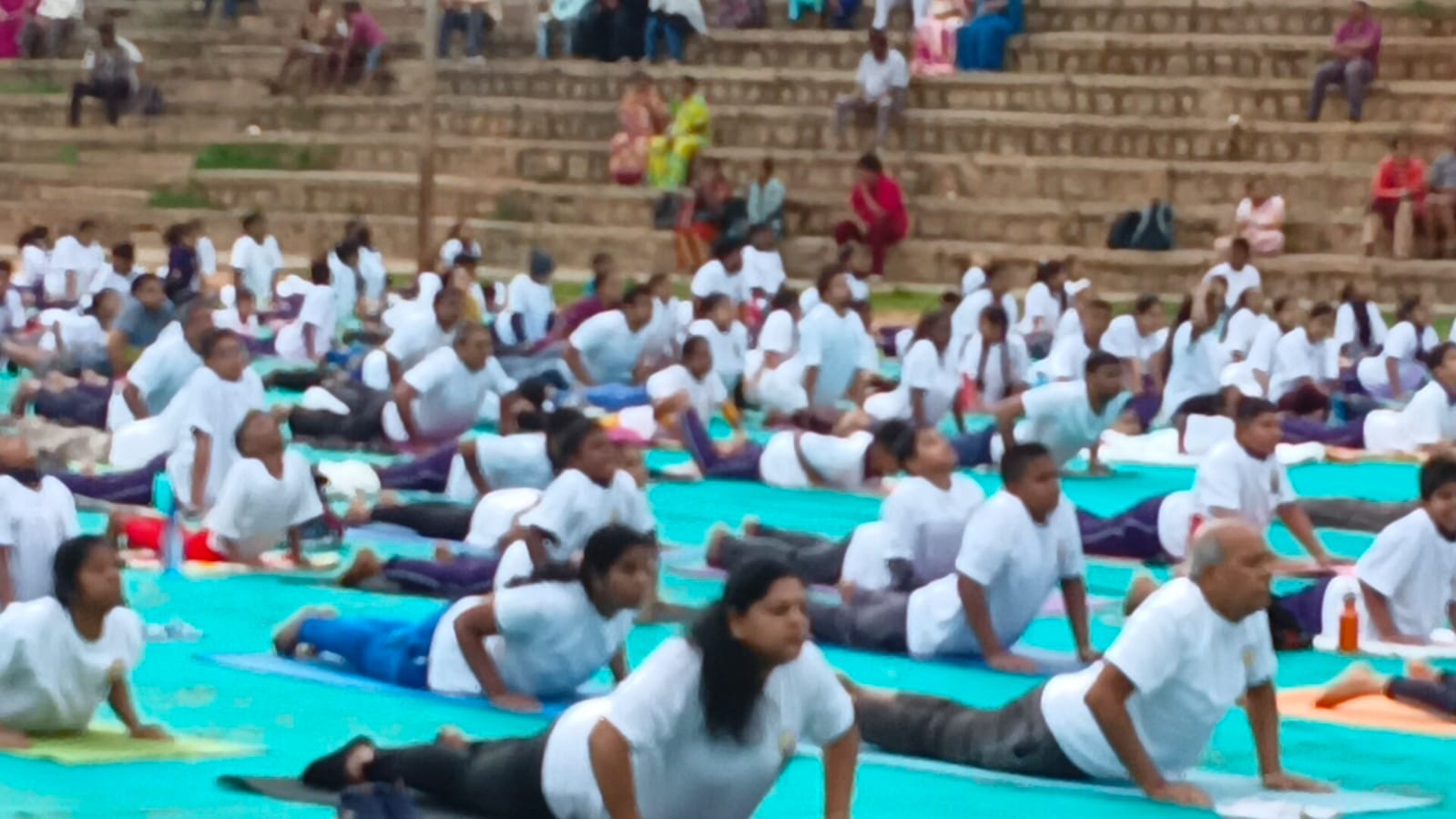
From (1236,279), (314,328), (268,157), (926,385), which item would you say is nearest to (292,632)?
(926,385)

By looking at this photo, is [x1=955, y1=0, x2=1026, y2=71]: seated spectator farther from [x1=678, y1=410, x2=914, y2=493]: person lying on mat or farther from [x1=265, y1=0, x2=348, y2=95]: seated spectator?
[x1=678, y1=410, x2=914, y2=493]: person lying on mat

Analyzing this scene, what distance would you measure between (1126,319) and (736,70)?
10.8m

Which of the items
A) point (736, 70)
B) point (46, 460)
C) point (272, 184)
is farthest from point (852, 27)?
point (46, 460)

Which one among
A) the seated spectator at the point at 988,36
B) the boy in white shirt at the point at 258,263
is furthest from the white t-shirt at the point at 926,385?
the seated spectator at the point at 988,36

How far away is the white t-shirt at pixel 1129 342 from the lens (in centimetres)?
1891

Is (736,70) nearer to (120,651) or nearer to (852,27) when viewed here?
(852,27)

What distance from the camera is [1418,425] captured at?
17000 mm

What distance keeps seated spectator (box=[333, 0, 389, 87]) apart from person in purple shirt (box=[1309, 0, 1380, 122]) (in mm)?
11301

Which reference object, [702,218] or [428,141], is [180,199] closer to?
[428,141]

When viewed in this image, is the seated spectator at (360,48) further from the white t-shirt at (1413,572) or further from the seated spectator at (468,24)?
the white t-shirt at (1413,572)

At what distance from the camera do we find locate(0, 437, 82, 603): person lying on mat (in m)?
9.65

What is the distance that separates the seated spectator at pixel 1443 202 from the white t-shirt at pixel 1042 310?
3677mm

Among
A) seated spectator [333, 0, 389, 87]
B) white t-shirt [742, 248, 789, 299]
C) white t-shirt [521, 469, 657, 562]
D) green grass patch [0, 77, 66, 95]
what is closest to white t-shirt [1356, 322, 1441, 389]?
white t-shirt [742, 248, 789, 299]

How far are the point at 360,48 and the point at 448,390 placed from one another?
17.0 meters
